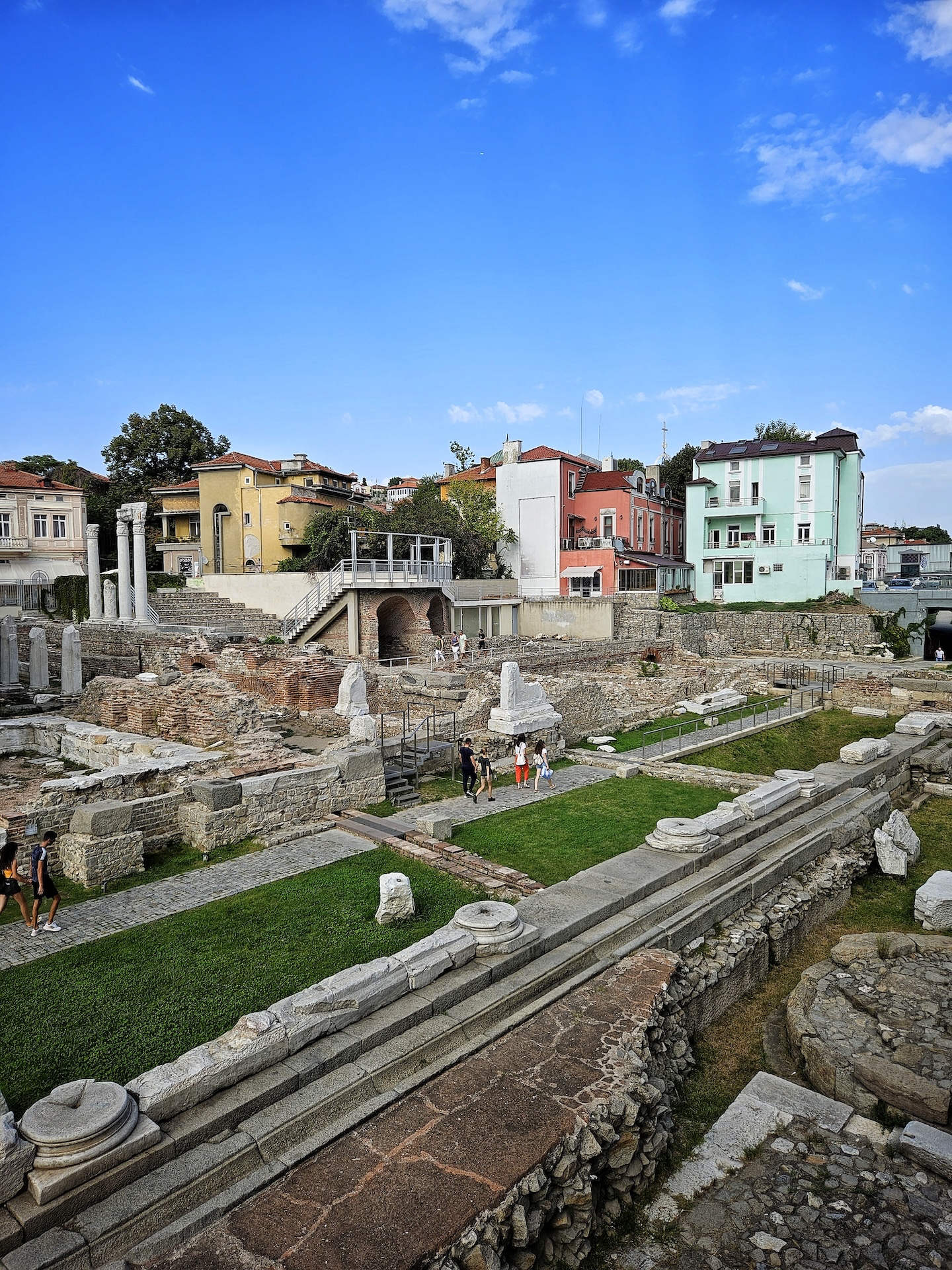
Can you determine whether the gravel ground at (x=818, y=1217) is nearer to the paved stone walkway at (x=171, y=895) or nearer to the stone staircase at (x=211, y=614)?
the paved stone walkway at (x=171, y=895)

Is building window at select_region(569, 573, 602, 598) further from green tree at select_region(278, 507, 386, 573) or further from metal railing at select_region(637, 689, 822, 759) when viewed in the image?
metal railing at select_region(637, 689, 822, 759)

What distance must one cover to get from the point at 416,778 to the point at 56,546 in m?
36.8

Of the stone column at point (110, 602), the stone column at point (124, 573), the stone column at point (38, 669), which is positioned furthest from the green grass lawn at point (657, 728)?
the stone column at point (110, 602)

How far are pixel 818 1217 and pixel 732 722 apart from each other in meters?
17.1

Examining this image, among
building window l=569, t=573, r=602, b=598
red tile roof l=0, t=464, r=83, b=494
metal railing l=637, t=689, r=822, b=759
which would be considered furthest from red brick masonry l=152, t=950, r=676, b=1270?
red tile roof l=0, t=464, r=83, b=494

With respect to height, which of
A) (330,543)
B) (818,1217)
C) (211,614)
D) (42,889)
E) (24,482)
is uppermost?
(24,482)

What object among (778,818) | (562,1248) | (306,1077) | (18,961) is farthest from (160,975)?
(778,818)

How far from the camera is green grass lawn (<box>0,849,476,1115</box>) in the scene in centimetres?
579

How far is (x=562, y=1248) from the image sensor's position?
A: 4965 millimetres

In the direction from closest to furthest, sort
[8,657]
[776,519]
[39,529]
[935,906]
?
1. [935,906]
2. [8,657]
3. [39,529]
4. [776,519]

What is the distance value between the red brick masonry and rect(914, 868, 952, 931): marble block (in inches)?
227

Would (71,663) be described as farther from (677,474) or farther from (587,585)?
(677,474)

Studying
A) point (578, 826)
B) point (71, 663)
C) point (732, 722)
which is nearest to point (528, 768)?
point (578, 826)

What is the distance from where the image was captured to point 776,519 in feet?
147
